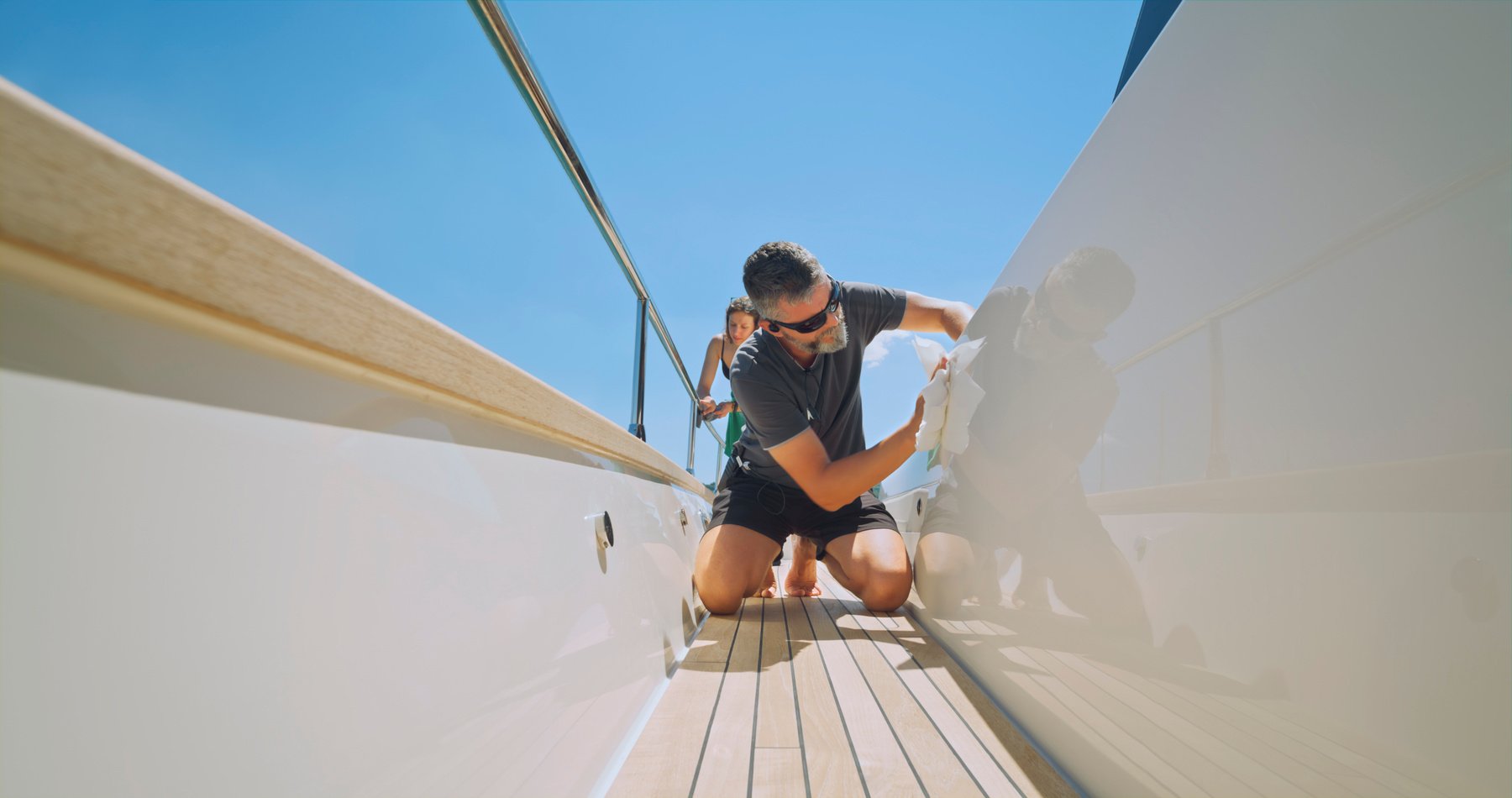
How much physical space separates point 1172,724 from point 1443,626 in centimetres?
30

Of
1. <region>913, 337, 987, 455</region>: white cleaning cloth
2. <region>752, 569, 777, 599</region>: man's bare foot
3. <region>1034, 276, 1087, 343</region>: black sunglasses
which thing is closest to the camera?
<region>1034, 276, 1087, 343</region>: black sunglasses

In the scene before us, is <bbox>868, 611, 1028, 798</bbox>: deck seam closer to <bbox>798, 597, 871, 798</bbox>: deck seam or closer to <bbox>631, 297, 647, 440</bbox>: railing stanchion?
<bbox>798, 597, 871, 798</bbox>: deck seam

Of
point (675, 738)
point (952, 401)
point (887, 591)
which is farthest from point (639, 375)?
point (675, 738)

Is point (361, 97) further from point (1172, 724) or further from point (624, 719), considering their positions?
point (1172, 724)

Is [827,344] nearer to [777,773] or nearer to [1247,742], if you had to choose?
[777,773]

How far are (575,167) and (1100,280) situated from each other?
116 cm

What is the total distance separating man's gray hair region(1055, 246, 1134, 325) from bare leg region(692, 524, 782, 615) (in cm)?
127

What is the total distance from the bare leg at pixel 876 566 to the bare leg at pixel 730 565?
221mm

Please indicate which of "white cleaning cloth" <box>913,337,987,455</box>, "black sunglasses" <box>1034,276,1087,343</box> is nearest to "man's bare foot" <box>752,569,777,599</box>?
"white cleaning cloth" <box>913,337,987,455</box>

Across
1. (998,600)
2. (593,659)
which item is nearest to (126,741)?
(593,659)

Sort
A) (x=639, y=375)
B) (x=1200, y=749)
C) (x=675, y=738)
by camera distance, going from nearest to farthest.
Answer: (x=1200, y=749) < (x=675, y=738) < (x=639, y=375)

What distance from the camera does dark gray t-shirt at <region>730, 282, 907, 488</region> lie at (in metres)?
1.93

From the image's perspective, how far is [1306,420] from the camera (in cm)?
45

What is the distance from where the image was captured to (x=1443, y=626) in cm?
36
